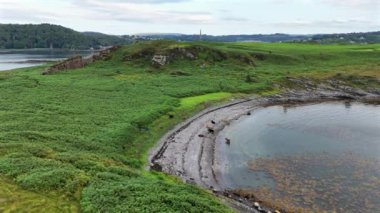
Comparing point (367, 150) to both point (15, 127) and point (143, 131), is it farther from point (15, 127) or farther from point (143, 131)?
point (15, 127)

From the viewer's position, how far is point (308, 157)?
158ft

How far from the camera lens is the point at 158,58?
351 feet

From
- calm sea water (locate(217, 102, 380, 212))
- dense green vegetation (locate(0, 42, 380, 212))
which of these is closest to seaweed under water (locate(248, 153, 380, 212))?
calm sea water (locate(217, 102, 380, 212))

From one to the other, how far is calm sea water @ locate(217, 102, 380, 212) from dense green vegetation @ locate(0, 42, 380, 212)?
29.7 ft

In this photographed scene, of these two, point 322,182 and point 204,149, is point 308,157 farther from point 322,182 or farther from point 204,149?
point 204,149

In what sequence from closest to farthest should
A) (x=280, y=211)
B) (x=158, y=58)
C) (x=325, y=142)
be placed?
1. (x=280, y=211)
2. (x=325, y=142)
3. (x=158, y=58)

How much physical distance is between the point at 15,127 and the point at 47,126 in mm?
3488

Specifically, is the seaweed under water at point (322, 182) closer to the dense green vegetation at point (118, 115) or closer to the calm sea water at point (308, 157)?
the calm sea water at point (308, 157)

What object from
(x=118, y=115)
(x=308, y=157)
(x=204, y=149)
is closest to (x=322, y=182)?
(x=308, y=157)

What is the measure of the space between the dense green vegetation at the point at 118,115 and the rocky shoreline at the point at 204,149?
6.85 feet

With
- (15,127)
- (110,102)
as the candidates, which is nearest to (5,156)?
(15,127)

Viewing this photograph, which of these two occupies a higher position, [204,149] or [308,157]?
[204,149]

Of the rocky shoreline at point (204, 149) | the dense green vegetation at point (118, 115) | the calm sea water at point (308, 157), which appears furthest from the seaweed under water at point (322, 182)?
the dense green vegetation at point (118, 115)

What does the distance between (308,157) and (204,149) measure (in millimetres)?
12859
